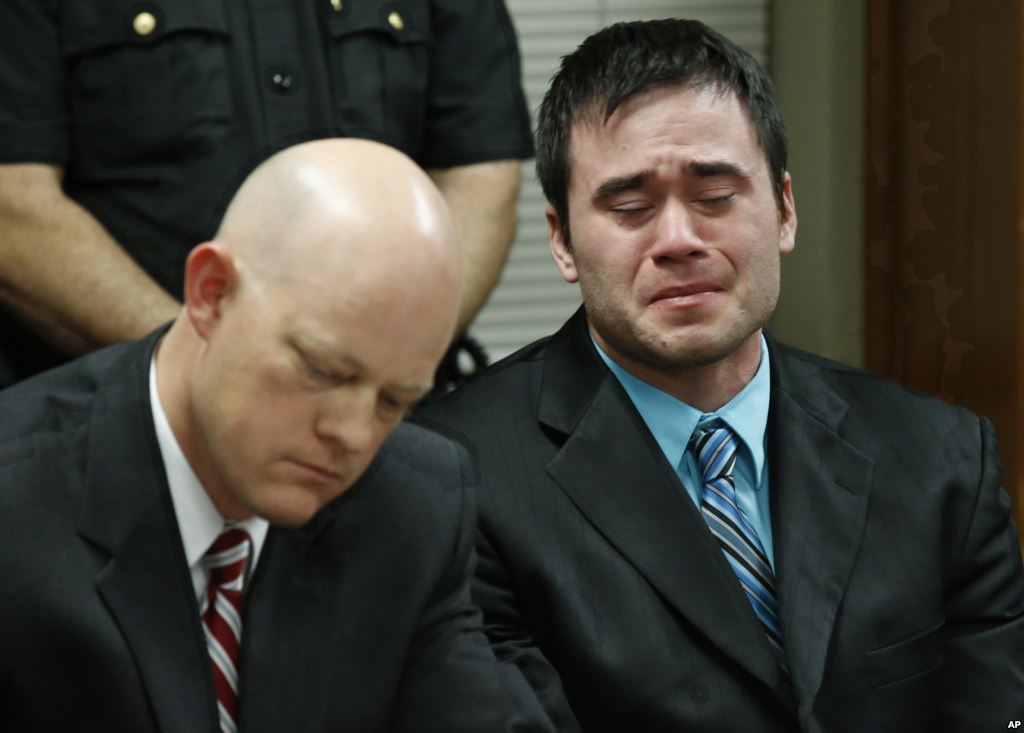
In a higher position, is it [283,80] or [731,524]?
[283,80]

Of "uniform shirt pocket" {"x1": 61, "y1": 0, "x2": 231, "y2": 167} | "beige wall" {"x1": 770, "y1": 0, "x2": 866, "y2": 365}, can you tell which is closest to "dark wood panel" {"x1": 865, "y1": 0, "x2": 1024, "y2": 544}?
"beige wall" {"x1": 770, "y1": 0, "x2": 866, "y2": 365}

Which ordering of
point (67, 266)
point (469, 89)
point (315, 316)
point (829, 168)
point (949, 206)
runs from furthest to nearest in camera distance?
point (829, 168) < point (949, 206) < point (469, 89) < point (67, 266) < point (315, 316)

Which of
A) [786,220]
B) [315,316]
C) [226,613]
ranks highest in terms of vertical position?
[315,316]

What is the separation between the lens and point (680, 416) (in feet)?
7.17

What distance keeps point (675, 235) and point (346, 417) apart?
2.62 feet

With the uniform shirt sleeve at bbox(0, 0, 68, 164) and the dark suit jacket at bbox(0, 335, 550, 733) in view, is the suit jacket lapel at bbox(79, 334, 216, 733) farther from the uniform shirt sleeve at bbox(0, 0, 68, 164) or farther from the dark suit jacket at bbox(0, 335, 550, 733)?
the uniform shirt sleeve at bbox(0, 0, 68, 164)

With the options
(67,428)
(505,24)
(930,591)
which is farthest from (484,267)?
(67,428)

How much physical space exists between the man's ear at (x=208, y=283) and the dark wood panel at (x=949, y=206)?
1941 mm

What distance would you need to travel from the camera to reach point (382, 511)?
170 centimetres

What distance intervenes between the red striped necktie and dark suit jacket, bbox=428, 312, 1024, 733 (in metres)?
0.48

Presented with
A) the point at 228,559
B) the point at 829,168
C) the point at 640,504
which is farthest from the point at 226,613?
the point at 829,168

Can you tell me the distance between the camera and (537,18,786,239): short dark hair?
2205mm

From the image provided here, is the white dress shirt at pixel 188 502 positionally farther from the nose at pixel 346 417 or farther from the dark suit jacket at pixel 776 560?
the dark suit jacket at pixel 776 560

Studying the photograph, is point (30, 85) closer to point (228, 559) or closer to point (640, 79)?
point (640, 79)
